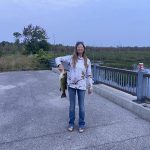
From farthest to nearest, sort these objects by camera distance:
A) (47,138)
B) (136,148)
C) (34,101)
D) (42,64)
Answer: (42,64), (34,101), (47,138), (136,148)

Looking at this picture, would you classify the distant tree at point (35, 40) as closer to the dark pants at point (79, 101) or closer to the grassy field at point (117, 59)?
the grassy field at point (117, 59)

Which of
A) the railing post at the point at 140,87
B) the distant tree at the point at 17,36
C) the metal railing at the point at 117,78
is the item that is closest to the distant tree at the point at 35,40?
the distant tree at the point at 17,36

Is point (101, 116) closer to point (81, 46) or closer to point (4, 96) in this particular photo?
point (81, 46)

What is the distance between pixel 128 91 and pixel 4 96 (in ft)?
15.2

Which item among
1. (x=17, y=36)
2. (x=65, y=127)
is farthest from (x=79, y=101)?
(x=17, y=36)

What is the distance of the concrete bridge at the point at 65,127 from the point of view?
4.88 m

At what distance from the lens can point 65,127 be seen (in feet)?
19.3

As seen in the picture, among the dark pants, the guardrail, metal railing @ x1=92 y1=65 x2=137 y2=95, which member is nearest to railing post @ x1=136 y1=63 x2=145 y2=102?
the guardrail

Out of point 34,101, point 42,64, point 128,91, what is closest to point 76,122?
point 128,91

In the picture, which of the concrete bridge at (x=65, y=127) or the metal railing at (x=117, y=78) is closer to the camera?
the concrete bridge at (x=65, y=127)

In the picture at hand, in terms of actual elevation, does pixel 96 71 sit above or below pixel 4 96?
above

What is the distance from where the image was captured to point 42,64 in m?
26.7

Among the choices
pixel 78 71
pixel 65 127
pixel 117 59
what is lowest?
pixel 117 59

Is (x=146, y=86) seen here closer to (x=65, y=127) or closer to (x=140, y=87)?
(x=140, y=87)
